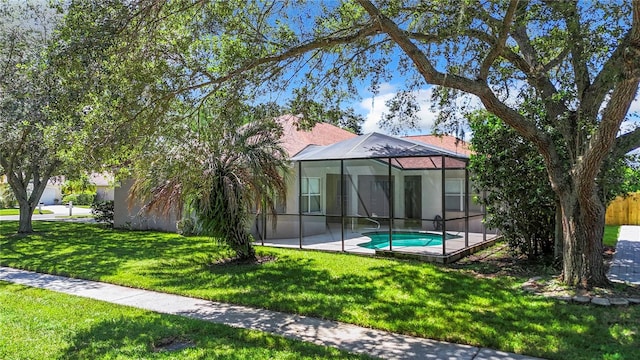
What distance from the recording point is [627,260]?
1019cm

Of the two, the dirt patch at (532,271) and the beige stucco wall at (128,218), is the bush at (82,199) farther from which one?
the dirt patch at (532,271)

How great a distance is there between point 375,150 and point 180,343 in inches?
321

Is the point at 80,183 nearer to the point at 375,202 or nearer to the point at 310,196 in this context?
the point at 310,196

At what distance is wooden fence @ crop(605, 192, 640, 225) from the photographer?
19.4 meters

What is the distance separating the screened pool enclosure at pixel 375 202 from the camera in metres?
11.6

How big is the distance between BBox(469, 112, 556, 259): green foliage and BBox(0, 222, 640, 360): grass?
1.85 m

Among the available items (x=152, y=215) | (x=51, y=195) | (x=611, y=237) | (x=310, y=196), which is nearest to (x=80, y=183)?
(x=152, y=215)

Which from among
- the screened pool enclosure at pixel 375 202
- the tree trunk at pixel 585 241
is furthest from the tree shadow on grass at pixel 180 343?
the screened pool enclosure at pixel 375 202

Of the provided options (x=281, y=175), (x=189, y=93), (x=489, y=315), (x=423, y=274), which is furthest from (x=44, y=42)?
(x=489, y=315)

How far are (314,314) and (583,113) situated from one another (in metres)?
5.41

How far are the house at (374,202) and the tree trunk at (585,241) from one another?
13.2 feet

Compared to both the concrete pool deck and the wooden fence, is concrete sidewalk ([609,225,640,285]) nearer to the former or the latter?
the concrete pool deck

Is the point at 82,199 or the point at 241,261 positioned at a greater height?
the point at 82,199

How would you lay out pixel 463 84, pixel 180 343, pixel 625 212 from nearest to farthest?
pixel 180 343
pixel 463 84
pixel 625 212
